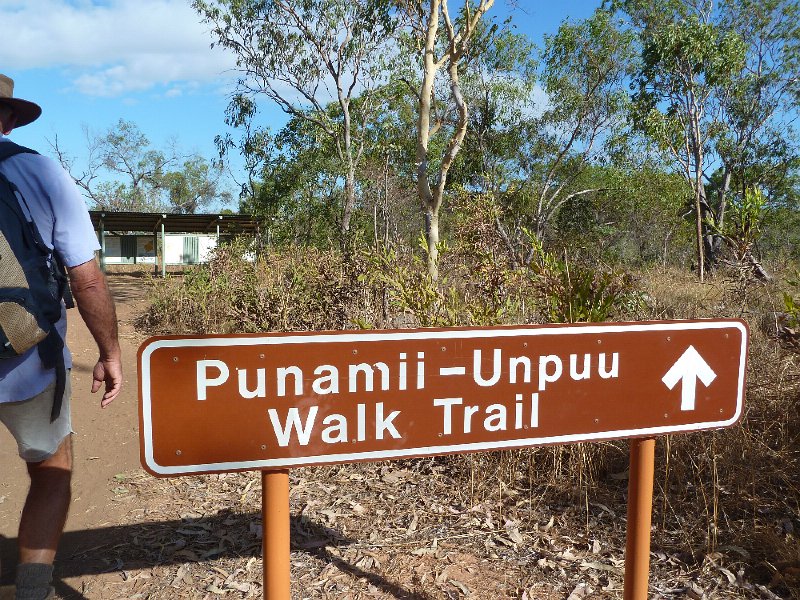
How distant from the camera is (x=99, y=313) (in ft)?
6.68

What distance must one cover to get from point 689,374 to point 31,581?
80.0 inches

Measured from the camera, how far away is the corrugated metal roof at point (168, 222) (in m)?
21.2

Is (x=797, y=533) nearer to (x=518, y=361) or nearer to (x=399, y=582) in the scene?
(x=399, y=582)

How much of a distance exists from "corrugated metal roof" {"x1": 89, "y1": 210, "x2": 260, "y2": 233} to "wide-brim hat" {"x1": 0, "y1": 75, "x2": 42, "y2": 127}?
17.8 metres

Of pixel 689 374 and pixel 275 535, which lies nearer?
pixel 275 535

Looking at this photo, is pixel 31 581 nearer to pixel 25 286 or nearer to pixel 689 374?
pixel 25 286

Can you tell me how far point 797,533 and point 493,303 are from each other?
227 cm

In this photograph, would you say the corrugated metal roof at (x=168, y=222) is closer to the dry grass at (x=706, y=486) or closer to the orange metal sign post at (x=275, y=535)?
the dry grass at (x=706, y=486)

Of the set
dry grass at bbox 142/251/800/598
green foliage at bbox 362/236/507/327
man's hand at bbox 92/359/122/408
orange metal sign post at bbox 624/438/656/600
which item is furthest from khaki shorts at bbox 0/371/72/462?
green foliage at bbox 362/236/507/327

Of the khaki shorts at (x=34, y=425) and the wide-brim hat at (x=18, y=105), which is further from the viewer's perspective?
the wide-brim hat at (x=18, y=105)

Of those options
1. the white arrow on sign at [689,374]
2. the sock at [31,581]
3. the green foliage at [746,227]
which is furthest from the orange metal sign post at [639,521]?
the green foliage at [746,227]

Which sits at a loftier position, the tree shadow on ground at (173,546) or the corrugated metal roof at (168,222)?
the corrugated metal roof at (168,222)

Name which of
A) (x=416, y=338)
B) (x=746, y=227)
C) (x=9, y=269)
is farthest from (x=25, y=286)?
(x=746, y=227)

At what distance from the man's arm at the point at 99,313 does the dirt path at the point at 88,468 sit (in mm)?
1151
